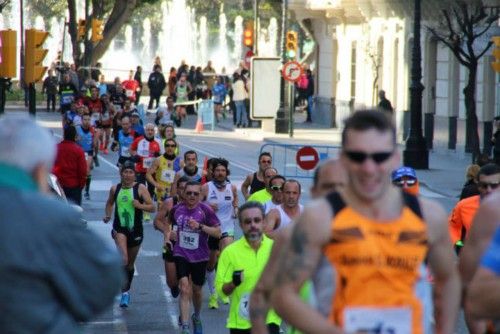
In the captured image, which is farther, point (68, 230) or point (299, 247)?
point (299, 247)

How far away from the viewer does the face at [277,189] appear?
46.8 feet

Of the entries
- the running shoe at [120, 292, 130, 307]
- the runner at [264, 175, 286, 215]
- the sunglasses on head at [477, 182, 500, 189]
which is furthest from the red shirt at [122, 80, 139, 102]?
the sunglasses on head at [477, 182, 500, 189]

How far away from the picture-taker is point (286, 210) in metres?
12.8

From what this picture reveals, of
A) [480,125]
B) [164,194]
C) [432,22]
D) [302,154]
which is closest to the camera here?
[164,194]

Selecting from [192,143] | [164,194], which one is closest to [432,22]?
[192,143]

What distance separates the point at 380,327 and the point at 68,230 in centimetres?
133

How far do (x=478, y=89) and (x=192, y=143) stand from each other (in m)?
8.90

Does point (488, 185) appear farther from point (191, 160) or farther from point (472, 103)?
point (472, 103)

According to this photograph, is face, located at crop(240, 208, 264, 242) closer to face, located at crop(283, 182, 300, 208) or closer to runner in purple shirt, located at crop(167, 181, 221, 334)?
face, located at crop(283, 182, 300, 208)

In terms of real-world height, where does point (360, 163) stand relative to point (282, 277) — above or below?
above

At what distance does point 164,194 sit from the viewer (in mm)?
21500

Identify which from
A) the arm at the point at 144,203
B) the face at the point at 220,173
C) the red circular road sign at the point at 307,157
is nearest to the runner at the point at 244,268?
the arm at the point at 144,203

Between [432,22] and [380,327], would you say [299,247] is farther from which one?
[432,22]

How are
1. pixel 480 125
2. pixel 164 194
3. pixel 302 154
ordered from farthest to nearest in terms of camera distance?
pixel 480 125 → pixel 302 154 → pixel 164 194
